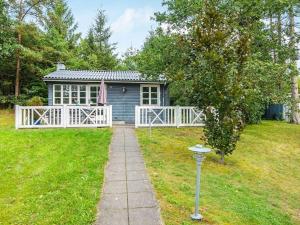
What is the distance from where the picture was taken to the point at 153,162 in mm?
8445

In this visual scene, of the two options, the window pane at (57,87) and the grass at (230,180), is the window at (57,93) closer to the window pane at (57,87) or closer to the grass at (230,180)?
the window pane at (57,87)

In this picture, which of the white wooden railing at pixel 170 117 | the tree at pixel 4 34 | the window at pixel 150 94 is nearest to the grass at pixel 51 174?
the white wooden railing at pixel 170 117

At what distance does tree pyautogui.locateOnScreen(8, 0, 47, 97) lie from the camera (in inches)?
904

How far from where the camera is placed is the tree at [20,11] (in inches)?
904

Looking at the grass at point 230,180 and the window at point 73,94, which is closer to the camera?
the grass at point 230,180

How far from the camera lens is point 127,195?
583 centimetres

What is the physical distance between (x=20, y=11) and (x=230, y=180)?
20.9m

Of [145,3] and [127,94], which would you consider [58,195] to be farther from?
[145,3]

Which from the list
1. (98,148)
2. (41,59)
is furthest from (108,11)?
(98,148)

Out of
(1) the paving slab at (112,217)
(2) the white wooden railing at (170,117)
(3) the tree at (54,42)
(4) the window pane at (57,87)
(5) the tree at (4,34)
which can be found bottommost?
(1) the paving slab at (112,217)

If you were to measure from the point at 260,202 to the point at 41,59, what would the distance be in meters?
20.3

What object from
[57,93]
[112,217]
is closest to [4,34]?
[57,93]

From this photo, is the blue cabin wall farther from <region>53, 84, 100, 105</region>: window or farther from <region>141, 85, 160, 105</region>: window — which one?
<region>53, 84, 100, 105</region>: window

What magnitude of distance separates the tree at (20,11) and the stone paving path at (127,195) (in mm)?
16536
